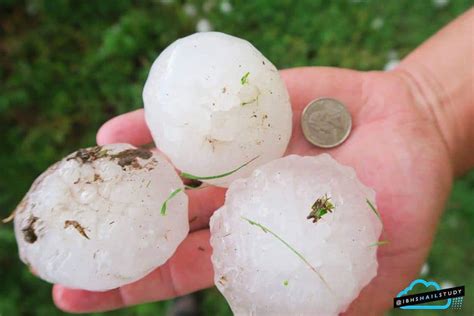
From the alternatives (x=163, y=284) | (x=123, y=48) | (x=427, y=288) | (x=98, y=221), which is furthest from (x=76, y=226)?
(x=427, y=288)

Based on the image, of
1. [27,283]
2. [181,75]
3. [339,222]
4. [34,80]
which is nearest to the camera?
[339,222]

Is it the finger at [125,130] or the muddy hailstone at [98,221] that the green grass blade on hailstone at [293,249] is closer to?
the muddy hailstone at [98,221]

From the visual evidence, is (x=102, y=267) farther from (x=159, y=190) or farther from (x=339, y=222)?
(x=339, y=222)

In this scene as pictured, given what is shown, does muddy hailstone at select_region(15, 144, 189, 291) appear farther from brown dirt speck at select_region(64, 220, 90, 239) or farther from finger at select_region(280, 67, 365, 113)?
finger at select_region(280, 67, 365, 113)

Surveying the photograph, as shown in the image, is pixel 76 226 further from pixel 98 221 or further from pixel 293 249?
pixel 293 249

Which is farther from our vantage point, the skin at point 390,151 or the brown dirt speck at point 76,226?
the skin at point 390,151

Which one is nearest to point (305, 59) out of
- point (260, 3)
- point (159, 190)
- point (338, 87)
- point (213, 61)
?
point (260, 3)

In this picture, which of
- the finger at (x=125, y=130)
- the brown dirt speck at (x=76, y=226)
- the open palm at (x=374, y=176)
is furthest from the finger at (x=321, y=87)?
the brown dirt speck at (x=76, y=226)
